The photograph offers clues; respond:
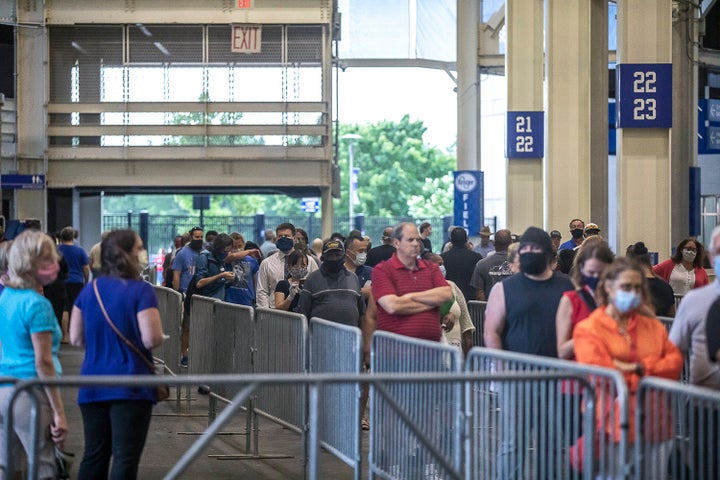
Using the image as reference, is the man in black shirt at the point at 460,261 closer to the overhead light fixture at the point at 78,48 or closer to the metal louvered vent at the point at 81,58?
the metal louvered vent at the point at 81,58

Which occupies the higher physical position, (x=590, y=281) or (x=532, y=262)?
(x=532, y=262)

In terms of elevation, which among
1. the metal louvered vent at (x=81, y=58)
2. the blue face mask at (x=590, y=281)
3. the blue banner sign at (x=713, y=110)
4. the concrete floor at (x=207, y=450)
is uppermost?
the metal louvered vent at (x=81, y=58)

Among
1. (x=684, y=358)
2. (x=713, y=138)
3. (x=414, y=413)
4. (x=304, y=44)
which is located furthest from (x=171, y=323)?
(x=713, y=138)

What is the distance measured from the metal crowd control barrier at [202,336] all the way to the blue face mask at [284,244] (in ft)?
Result: 3.67

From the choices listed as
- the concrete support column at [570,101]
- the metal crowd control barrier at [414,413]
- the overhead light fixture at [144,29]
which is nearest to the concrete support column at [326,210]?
the overhead light fixture at [144,29]

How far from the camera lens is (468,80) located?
3819cm

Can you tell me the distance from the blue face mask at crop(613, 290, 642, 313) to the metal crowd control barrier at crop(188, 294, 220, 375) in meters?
7.00

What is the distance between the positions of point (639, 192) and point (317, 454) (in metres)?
16.1

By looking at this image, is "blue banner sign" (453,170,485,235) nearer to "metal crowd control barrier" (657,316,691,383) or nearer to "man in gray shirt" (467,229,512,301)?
"man in gray shirt" (467,229,512,301)

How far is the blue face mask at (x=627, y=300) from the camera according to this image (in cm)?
711

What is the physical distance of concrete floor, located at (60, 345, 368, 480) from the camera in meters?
11.4

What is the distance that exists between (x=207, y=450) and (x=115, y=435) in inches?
203

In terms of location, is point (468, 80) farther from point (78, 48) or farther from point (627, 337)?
point (627, 337)

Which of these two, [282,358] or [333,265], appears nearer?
[282,358]
